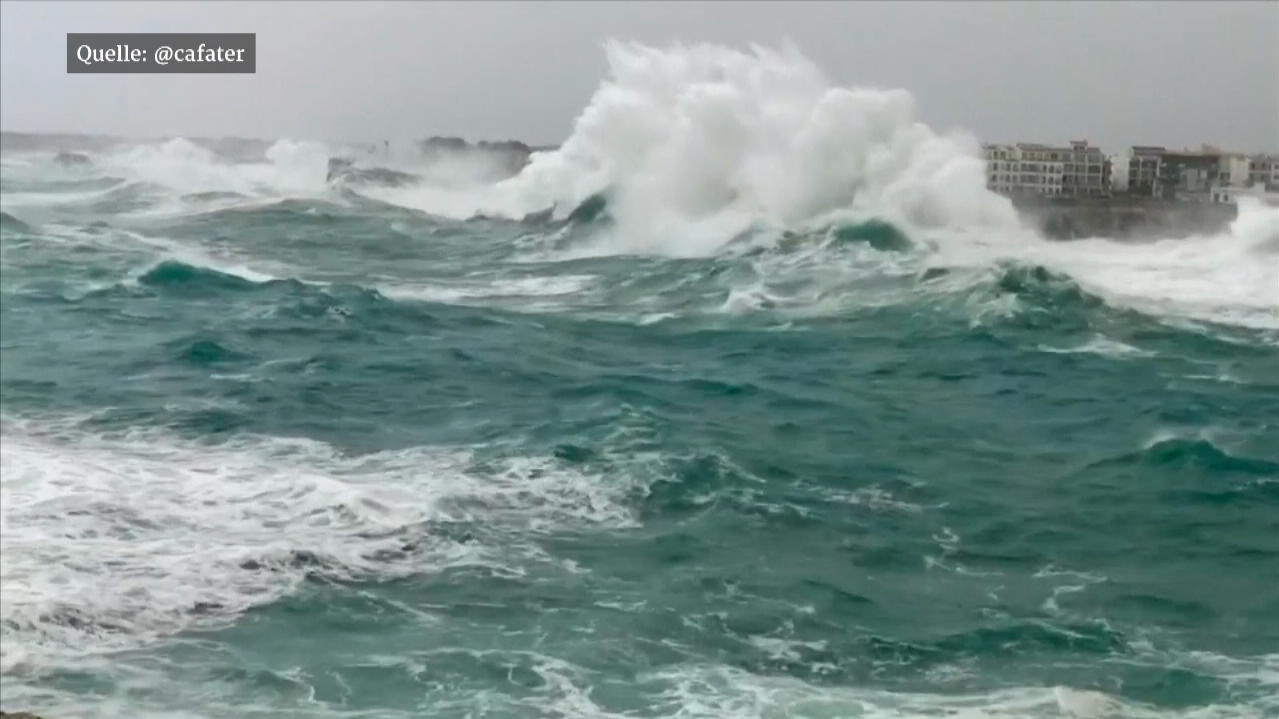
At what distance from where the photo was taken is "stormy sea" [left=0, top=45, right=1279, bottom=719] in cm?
432

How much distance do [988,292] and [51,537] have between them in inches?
228

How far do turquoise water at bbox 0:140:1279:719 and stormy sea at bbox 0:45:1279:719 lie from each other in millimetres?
20

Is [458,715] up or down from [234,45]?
down

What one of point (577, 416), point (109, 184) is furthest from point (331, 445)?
point (109, 184)

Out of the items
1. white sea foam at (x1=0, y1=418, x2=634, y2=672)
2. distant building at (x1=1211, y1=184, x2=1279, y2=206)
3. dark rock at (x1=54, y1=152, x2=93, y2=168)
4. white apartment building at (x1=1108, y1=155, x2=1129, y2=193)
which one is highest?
white apartment building at (x1=1108, y1=155, x2=1129, y2=193)

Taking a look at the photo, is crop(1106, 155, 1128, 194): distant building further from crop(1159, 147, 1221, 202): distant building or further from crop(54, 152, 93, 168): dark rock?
crop(54, 152, 93, 168): dark rock

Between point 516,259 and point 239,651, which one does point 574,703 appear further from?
point 516,259

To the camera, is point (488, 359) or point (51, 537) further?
point (488, 359)

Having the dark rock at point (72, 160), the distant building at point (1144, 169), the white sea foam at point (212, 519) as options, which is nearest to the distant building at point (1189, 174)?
the distant building at point (1144, 169)

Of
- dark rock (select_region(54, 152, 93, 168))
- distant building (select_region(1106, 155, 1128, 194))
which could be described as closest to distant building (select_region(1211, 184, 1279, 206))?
distant building (select_region(1106, 155, 1128, 194))

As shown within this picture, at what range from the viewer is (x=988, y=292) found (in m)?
8.94

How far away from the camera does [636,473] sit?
607cm

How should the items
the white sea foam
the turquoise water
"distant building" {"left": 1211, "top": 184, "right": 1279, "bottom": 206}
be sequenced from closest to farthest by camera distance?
the turquoise water → the white sea foam → "distant building" {"left": 1211, "top": 184, "right": 1279, "bottom": 206}

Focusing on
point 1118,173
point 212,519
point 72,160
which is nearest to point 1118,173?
point 1118,173
